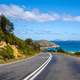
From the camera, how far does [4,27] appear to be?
6319 cm

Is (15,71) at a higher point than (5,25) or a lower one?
lower

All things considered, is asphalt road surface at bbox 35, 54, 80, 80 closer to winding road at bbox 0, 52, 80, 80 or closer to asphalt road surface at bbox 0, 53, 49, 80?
winding road at bbox 0, 52, 80, 80

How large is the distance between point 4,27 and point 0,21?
1.36m

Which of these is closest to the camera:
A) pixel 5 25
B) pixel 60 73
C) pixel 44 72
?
pixel 60 73

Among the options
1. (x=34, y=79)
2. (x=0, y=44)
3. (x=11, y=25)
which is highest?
(x=11, y=25)

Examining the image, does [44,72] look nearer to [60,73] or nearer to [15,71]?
[60,73]

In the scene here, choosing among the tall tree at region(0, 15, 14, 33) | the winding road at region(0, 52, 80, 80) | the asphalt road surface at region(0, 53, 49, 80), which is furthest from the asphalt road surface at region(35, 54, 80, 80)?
the tall tree at region(0, 15, 14, 33)

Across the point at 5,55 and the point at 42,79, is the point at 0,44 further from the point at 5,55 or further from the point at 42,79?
the point at 42,79

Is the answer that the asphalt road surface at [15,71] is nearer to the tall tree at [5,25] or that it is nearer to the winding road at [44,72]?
the winding road at [44,72]

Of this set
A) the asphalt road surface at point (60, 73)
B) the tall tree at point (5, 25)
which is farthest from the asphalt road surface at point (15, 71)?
the tall tree at point (5, 25)

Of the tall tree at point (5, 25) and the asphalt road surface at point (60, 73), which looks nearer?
the asphalt road surface at point (60, 73)

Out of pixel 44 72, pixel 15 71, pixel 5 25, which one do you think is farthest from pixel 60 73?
pixel 5 25

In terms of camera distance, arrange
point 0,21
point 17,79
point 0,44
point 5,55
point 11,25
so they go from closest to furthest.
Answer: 1. point 17,79
2. point 5,55
3. point 0,44
4. point 0,21
5. point 11,25

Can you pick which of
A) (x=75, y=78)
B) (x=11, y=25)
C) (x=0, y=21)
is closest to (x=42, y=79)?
(x=75, y=78)
